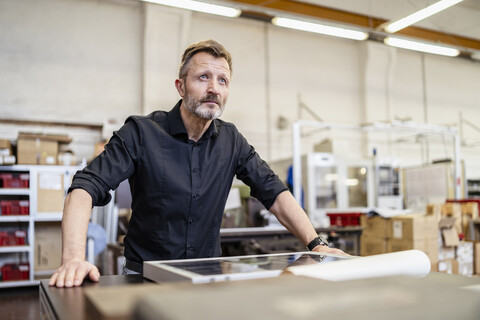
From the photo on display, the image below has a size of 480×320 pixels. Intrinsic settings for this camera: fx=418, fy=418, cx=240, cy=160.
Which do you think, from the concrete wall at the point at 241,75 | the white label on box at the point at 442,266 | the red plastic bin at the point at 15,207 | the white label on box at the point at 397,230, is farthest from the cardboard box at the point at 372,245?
the red plastic bin at the point at 15,207

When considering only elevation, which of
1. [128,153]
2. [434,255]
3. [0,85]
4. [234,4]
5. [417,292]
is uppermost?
[234,4]

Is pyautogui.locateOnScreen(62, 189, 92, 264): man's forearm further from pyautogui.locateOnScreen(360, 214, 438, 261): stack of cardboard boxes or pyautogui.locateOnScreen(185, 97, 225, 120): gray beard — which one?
pyautogui.locateOnScreen(360, 214, 438, 261): stack of cardboard boxes

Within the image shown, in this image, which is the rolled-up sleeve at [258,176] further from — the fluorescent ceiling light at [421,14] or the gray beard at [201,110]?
the fluorescent ceiling light at [421,14]

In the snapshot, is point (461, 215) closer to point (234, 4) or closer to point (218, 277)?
point (234, 4)

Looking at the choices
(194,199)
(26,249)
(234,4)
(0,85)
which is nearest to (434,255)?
(234,4)

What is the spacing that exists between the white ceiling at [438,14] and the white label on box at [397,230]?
2421mm

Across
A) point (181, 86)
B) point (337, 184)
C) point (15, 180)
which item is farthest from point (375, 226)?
point (15, 180)

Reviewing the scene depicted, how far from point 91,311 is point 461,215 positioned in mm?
5364

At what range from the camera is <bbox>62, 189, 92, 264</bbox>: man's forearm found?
98 cm

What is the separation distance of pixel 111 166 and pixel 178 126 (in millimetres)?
274

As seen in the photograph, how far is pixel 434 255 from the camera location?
13.1 ft

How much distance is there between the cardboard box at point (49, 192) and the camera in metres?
4.67

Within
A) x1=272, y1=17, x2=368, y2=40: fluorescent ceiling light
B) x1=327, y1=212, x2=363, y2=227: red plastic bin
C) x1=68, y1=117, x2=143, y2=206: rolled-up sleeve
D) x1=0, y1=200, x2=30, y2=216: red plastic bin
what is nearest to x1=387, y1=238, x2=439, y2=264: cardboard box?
x1=327, y1=212, x2=363, y2=227: red plastic bin

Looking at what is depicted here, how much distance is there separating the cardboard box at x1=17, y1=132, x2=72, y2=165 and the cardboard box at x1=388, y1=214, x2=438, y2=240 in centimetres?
379
